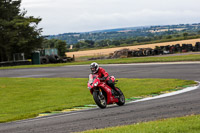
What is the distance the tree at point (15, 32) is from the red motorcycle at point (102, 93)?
53.3 meters

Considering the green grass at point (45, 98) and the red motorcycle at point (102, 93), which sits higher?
the red motorcycle at point (102, 93)

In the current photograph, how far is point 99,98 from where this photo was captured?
45.0 feet

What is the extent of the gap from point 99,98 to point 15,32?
5514 cm

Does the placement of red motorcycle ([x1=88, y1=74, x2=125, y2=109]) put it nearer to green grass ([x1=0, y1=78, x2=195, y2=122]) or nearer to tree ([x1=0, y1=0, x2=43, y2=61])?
green grass ([x1=0, y1=78, x2=195, y2=122])

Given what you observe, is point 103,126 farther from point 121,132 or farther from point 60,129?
point 121,132

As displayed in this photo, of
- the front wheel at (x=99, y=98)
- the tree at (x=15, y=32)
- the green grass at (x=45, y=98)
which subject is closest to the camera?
the front wheel at (x=99, y=98)

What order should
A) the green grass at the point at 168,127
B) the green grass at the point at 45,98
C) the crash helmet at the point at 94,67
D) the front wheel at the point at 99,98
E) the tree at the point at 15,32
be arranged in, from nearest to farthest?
1. the green grass at the point at 168,127
2. the front wheel at the point at 99,98
3. the crash helmet at the point at 94,67
4. the green grass at the point at 45,98
5. the tree at the point at 15,32

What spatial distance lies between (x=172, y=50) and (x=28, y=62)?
24699mm

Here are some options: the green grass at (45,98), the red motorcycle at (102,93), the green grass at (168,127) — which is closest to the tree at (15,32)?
the green grass at (45,98)

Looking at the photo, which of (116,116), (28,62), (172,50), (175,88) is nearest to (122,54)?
(172,50)

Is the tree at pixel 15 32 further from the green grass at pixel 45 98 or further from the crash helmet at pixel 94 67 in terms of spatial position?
the crash helmet at pixel 94 67

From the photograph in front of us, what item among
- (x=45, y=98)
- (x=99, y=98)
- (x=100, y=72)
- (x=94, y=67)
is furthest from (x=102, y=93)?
(x=45, y=98)

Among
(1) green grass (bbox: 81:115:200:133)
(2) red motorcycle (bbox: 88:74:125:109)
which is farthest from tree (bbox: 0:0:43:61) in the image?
(1) green grass (bbox: 81:115:200:133)

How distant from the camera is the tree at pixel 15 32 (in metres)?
66.0
